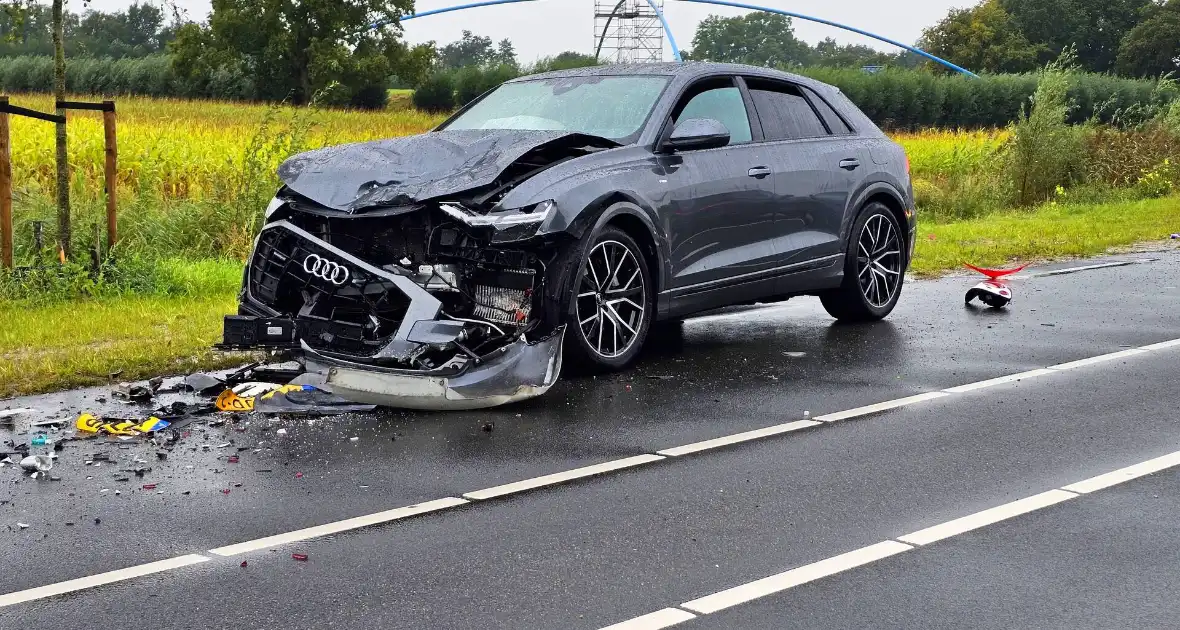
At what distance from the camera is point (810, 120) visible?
10.2 m

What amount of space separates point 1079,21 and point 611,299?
4843 inches

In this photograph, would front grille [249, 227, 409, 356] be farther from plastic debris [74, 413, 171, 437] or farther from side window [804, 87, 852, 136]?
side window [804, 87, 852, 136]

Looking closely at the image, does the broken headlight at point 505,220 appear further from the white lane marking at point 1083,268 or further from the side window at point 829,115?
the white lane marking at point 1083,268

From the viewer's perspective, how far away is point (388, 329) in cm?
760

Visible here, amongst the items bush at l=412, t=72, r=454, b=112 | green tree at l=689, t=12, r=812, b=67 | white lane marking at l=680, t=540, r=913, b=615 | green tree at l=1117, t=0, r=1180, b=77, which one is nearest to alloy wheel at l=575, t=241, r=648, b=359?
white lane marking at l=680, t=540, r=913, b=615

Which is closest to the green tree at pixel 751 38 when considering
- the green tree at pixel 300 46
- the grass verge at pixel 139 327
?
the green tree at pixel 300 46

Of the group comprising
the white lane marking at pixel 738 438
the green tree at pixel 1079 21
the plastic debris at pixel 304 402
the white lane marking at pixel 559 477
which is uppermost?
the green tree at pixel 1079 21

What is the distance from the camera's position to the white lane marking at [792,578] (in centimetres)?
446

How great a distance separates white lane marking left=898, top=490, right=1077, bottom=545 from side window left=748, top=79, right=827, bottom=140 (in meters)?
4.37

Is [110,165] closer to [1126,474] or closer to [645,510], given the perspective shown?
[645,510]

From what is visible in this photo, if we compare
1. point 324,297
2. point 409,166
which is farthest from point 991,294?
point 324,297

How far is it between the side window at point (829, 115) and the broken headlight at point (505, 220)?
131 inches

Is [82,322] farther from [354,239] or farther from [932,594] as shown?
[932,594]

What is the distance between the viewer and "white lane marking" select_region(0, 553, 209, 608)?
4488 millimetres
